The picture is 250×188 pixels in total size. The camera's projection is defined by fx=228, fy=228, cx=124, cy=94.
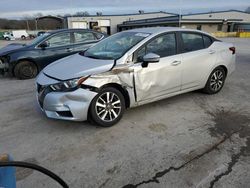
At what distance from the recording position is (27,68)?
288 inches

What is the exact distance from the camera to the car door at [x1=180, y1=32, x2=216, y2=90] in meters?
4.52

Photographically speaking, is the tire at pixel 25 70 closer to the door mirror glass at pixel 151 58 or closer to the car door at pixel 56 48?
the car door at pixel 56 48

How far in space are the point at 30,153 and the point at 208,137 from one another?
256 centimetres

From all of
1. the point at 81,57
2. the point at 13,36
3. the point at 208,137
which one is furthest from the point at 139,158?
the point at 13,36

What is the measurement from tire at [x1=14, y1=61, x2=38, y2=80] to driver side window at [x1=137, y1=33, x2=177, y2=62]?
15.6 feet

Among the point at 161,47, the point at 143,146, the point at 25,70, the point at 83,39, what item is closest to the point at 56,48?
the point at 83,39

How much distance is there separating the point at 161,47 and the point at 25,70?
493 cm

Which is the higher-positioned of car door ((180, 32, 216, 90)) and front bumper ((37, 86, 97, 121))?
car door ((180, 32, 216, 90))

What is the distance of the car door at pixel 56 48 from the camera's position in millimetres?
7398

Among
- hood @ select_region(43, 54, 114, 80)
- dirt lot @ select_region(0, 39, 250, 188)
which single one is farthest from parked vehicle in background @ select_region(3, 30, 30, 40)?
hood @ select_region(43, 54, 114, 80)

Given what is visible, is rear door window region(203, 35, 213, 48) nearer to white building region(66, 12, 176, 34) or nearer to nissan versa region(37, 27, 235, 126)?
nissan versa region(37, 27, 235, 126)

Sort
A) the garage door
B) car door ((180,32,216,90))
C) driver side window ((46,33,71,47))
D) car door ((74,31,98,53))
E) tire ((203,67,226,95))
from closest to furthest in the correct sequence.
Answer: car door ((180,32,216,90)), tire ((203,67,226,95)), driver side window ((46,33,71,47)), car door ((74,31,98,53)), the garage door

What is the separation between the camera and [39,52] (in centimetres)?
734

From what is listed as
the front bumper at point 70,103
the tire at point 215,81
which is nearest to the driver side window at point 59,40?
the front bumper at point 70,103
